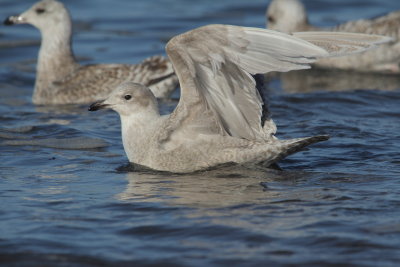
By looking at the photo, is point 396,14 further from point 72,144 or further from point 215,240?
point 215,240

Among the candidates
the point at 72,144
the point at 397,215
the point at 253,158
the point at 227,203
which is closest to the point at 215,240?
the point at 227,203

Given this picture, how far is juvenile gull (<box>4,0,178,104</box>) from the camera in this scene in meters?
11.0

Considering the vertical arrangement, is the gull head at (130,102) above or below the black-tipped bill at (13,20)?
below

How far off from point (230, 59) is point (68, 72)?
5181 mm

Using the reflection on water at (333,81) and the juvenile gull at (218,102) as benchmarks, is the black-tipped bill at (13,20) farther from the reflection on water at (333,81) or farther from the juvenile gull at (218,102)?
the juvenile gull at (218,102)

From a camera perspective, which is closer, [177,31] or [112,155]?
[112,155]

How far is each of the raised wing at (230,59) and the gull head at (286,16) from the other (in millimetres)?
7348

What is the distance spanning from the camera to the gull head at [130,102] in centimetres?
773

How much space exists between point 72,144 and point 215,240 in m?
3.36

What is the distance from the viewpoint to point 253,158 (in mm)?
7320

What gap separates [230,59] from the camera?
6.74 m

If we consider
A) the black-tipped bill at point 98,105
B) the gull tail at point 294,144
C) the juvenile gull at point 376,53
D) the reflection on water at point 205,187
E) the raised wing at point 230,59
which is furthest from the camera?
the juvenile gull at point 376,53

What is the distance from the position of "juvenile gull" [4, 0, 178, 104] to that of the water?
1.00ft

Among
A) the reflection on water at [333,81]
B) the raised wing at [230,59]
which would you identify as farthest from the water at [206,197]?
the raised wing at [230,59]
